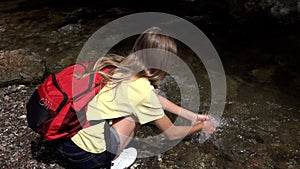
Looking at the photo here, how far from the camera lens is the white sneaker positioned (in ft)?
11.7

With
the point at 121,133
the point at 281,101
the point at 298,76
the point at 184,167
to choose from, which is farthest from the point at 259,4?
the point at 121,133

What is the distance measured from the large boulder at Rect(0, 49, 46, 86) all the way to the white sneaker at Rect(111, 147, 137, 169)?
2.17 metres

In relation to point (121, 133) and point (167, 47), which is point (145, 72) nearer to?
point (167, 47)

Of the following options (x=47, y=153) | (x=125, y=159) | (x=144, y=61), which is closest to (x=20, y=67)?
(x=47, y=153)

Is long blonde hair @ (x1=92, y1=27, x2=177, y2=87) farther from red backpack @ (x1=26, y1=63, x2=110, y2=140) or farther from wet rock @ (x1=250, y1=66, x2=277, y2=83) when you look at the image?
wet rock @ (x1=250, y1=66, x2=277, y2=83)

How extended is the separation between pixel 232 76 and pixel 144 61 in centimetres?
286

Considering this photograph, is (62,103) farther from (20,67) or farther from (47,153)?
(20,67)

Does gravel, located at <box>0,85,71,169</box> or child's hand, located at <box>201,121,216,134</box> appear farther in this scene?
child's hand, located at <box>201,121,216,134</box>

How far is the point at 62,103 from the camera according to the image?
2988mm

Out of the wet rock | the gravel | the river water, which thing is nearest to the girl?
the gravel

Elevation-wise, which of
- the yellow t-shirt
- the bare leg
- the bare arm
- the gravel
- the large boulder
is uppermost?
the yellow t-shirt

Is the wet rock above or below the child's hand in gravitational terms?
below

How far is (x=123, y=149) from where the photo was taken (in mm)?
3725

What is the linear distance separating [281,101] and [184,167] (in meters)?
2.01
